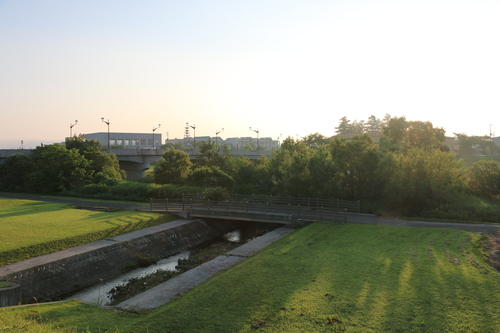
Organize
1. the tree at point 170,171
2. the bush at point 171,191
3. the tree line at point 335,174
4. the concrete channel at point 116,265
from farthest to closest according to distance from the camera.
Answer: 1. the tree at point 170,171
2. the bush at point 171,191
3. the tree line at point 335,174
4. the concrete channel at point 116,265

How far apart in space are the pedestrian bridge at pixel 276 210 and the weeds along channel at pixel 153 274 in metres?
2.11

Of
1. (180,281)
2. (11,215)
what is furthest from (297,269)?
(11,215)

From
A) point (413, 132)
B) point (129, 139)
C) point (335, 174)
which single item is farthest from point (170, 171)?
point (129, 139)

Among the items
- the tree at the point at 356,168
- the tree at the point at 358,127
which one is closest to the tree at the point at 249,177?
the tree at the point at 356,168

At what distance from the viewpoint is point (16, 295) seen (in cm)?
1431

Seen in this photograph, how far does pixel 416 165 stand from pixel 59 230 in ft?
85.8

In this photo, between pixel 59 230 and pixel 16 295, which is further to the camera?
pixel 59 230

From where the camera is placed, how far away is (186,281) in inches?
608

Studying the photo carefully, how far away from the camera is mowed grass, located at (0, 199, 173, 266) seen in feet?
61.9

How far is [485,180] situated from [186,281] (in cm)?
2867

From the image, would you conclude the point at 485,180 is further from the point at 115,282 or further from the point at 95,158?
the point at 95,158

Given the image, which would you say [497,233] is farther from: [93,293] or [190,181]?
[190,181]

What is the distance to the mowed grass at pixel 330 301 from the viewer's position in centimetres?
960

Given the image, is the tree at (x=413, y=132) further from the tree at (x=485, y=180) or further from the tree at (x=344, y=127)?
the tree at (x=344, y=127)
